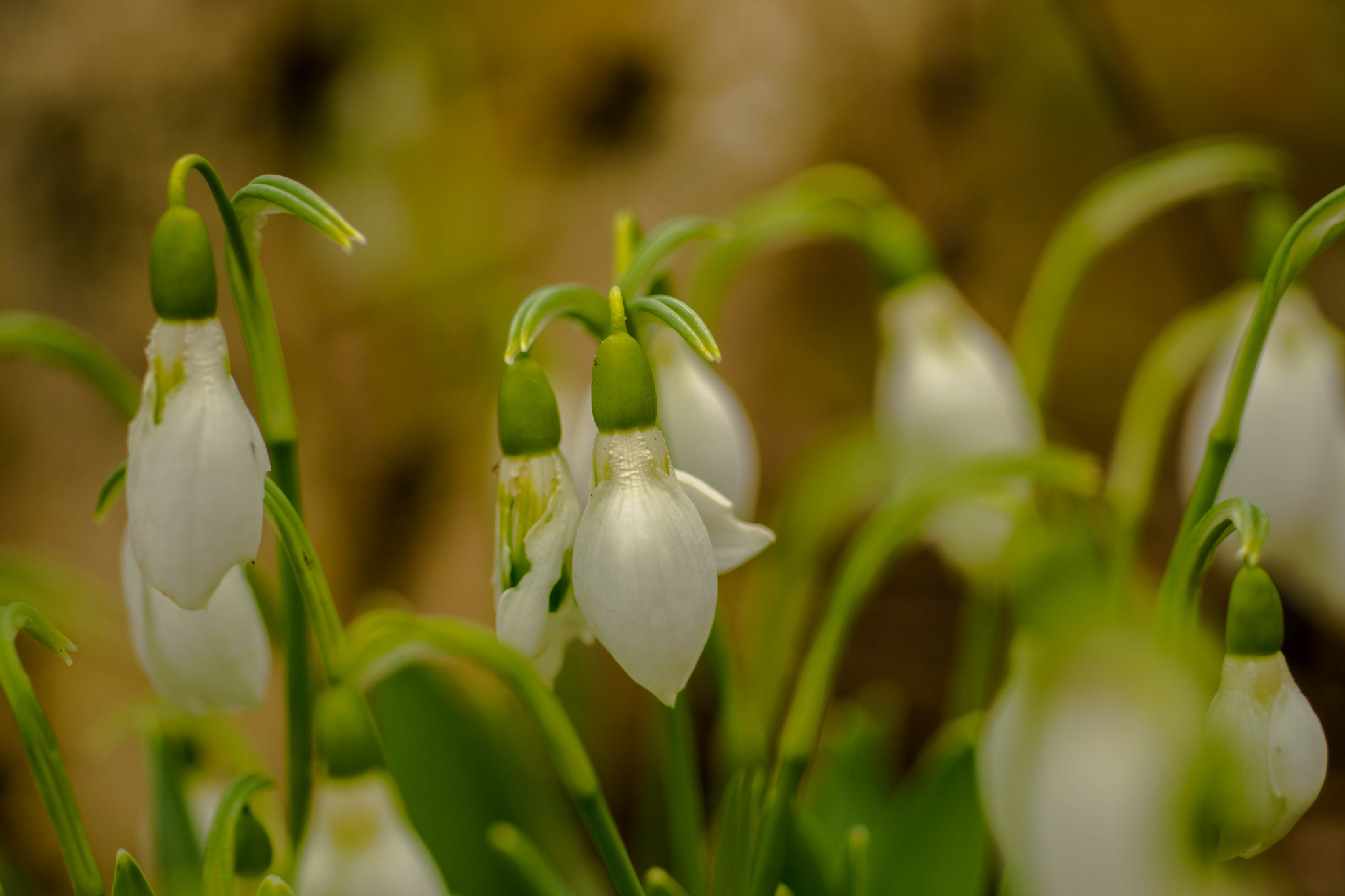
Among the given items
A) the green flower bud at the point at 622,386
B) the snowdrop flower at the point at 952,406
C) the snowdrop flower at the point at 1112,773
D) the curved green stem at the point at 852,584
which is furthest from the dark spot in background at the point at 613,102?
the snowdrop flower at the point at 1112,773

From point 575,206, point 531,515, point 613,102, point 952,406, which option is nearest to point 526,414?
point 531,515

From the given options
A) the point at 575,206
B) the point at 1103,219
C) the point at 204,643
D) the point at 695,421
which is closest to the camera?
the point at 204,643

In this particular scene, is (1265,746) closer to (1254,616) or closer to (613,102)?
(1254,616)

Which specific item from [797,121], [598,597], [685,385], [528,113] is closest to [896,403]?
[685,385]

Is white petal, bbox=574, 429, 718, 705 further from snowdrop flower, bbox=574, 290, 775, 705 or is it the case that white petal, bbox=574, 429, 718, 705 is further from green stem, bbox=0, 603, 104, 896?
green stem, bbox=0, 603, 104, 896

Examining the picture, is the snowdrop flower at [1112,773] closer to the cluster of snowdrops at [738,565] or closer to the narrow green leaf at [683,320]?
the cluster of snowdrops at [738,565]

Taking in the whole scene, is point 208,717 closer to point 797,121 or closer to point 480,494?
point 480,494
